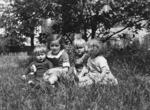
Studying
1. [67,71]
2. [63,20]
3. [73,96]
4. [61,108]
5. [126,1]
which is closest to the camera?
[61,108]

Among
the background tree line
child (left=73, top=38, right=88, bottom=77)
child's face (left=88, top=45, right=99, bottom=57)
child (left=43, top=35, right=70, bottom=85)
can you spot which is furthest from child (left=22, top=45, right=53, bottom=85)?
the background tree line

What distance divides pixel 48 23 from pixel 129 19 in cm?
194

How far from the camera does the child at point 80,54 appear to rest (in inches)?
176

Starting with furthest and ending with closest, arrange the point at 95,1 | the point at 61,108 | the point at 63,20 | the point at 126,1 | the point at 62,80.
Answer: the point at 63,20, the point at 126,1, the point at 95,1, the point at 62,80, the point at 61,108

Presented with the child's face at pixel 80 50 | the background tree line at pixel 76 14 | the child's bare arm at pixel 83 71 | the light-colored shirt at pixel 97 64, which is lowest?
the child's bare arm at pixel 83 71

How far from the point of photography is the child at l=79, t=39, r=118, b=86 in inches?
164

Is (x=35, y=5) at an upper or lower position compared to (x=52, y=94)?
upper

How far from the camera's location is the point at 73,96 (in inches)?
128

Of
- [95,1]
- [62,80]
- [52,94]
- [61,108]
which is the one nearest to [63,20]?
[95,1]

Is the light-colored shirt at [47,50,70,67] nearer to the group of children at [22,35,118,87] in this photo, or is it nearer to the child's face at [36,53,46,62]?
the group of children at [22,35,118,87]

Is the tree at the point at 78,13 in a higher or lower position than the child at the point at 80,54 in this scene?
higher

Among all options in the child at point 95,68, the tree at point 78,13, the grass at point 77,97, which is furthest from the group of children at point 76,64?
the tree at point 78,13

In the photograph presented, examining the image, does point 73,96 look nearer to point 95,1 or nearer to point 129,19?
point 95,1

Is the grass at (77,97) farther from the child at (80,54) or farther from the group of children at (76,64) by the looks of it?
the child at (80,54)
